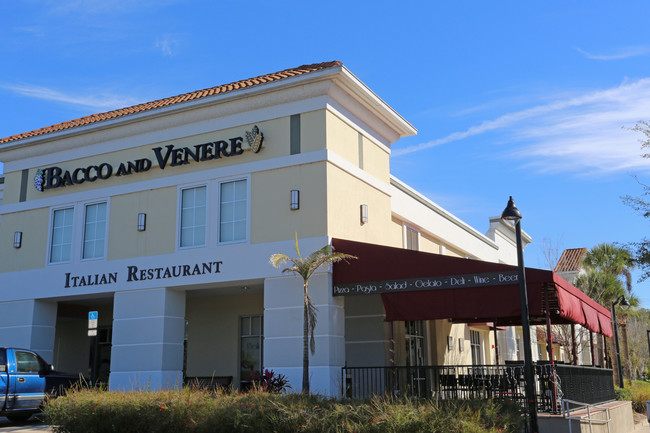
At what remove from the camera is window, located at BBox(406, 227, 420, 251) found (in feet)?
82.0

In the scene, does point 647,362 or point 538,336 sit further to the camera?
point 647,362

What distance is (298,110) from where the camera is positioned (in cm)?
1842

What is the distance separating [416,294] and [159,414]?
6.82 metres

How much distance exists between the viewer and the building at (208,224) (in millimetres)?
17859

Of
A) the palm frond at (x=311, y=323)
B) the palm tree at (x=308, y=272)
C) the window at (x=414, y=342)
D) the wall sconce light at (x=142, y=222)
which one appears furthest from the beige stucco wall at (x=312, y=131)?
the window at (x=414, y=342)

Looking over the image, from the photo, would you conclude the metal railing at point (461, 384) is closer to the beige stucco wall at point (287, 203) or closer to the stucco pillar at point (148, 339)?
the beige stucco wall at point (287, 203)

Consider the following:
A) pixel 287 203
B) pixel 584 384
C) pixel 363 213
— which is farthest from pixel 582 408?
pixel 287 203

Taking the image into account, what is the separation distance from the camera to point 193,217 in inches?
768

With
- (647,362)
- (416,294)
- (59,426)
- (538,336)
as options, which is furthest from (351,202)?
(647,362)

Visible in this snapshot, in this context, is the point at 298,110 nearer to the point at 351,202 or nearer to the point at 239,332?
the point at 351,202

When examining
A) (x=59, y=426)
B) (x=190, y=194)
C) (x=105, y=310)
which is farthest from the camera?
(x=105, y=310)

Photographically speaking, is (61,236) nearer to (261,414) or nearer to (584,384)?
(261,414)

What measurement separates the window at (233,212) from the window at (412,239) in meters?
8.15

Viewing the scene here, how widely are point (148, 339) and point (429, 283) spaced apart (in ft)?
28.0
